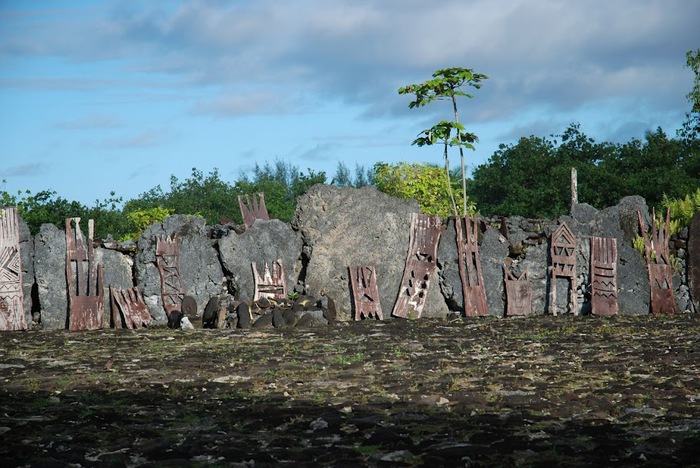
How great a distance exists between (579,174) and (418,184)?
13.3m

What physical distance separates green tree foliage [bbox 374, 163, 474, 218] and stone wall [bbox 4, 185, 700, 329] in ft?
18.9

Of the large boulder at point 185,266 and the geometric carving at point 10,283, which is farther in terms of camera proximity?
the large boulder at point 185,266

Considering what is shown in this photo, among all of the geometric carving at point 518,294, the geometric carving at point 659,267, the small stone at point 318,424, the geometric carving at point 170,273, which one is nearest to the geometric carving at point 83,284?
the geometric carving at point 170,273

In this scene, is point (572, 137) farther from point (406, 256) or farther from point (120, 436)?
point (120, 436)

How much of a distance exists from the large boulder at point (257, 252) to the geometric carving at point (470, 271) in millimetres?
3164

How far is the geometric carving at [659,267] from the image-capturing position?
17.7m

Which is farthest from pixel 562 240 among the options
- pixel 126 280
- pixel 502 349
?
pixel 126 280

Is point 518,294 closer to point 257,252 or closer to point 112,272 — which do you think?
point 257,252

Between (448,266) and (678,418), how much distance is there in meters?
10.0

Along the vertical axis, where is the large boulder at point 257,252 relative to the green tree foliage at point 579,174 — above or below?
below

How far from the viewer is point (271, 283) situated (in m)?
16.4

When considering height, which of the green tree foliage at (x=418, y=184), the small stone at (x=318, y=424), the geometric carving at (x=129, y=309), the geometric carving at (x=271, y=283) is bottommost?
the small stone at (x=318, y=424)

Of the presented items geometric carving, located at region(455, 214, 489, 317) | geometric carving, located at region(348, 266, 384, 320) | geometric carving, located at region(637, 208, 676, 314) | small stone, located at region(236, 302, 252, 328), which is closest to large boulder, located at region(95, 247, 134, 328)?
small stone, located at region(236, 302, 252, 328)

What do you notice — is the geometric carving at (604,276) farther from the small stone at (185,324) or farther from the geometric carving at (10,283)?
the geometric carving at (10,283)
